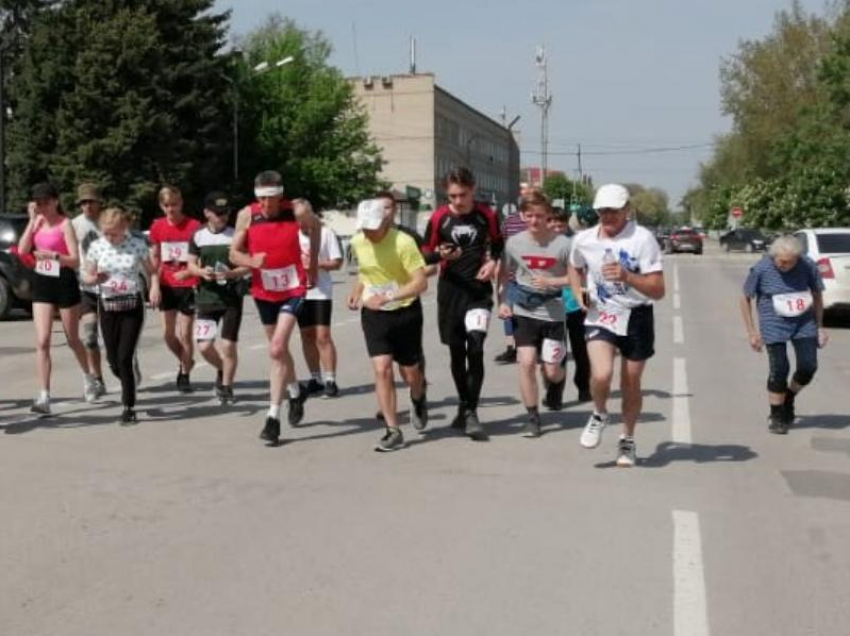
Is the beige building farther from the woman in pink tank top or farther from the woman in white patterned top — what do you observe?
the woman in white patterned top

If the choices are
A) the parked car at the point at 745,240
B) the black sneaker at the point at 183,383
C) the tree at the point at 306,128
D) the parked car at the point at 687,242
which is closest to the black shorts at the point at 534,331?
the black sneaker at the point at 183,383

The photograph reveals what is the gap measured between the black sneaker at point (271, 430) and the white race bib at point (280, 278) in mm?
921

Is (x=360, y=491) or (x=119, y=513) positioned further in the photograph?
(x=360, y=491)

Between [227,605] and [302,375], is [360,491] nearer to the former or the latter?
[227,605]

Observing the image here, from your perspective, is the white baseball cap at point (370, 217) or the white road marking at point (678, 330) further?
the white road marking at point (678, 330)

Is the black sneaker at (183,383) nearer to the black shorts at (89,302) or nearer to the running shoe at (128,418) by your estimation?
the black shorts at (89,302)

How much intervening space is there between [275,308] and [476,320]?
1.40 m

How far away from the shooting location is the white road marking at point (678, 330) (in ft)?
52.7

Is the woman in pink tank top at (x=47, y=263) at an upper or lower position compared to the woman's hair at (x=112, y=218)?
lower

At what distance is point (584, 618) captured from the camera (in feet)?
14.8

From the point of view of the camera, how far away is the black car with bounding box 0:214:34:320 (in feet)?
59.6

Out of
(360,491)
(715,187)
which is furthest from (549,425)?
(715,187)

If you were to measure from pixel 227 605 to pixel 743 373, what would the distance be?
346 inches

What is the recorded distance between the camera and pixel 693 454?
779 cm
